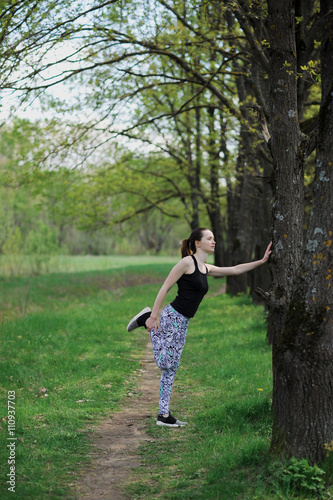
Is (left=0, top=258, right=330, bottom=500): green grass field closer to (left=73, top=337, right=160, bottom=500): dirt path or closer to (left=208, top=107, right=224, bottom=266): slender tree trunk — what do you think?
(left=73, top=337, right=160, bottom=500): dirt path

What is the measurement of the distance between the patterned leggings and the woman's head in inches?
26.4

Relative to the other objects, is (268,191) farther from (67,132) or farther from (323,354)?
(323,354)

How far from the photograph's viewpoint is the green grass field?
13.7 feet

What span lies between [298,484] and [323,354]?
1.00 metres

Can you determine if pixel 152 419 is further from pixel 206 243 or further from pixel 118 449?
pixel 206 243

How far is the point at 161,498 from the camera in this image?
13.1ft

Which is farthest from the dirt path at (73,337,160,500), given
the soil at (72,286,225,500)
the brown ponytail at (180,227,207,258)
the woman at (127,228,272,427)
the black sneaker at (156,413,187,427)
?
the brown ponytail at (180,227,207,258)

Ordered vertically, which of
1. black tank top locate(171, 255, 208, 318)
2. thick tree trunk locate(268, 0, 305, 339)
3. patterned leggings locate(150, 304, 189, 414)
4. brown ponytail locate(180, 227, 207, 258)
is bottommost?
patterned leggings locate(150, 304, 189, 414)

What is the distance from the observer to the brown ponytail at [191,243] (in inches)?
232

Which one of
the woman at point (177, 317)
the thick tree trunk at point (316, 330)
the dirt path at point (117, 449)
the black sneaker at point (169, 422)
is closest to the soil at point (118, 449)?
the dirt path at point (117, 449)

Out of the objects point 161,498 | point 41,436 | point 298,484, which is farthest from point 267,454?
point 41,436

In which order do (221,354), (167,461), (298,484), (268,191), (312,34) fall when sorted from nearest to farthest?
(298,484)
(167,461)
(312,34)
(221,354)
(268,191)

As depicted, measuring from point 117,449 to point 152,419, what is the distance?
104 cm

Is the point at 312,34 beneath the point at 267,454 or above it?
above
